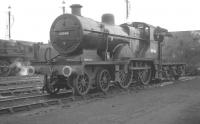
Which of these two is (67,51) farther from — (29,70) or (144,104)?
(144,104)

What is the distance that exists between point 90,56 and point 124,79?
9.30 feet

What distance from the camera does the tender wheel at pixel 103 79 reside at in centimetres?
1114

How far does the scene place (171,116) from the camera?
22.2 ft

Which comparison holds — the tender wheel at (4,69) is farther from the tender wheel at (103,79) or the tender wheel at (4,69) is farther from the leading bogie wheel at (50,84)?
the tender wheel at (103,79)

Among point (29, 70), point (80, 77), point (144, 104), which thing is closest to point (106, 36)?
point (80, 77)

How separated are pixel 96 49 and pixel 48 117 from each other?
17.6 ft

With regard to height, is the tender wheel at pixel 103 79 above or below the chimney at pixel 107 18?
below

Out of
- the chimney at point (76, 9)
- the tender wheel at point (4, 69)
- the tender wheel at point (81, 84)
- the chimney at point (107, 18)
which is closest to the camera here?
the tender wheel at point (81, 84)

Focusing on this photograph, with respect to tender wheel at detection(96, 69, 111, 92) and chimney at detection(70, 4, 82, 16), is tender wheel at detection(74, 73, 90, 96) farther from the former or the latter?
chimney at detection(70, 4, 82, 16)

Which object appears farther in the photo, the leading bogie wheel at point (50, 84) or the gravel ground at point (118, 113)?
the leading bogie wheel at point (50, 84)


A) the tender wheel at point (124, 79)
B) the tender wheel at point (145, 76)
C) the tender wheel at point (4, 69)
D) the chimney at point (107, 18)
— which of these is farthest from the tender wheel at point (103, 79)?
the tender wheel at point (4, 69)

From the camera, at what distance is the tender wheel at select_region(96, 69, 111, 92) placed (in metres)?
11.1

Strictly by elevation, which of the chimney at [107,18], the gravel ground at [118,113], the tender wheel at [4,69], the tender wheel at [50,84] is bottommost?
the gravel ground at [118,113]

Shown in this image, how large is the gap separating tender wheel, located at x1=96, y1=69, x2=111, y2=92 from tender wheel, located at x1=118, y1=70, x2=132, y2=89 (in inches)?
33.1
